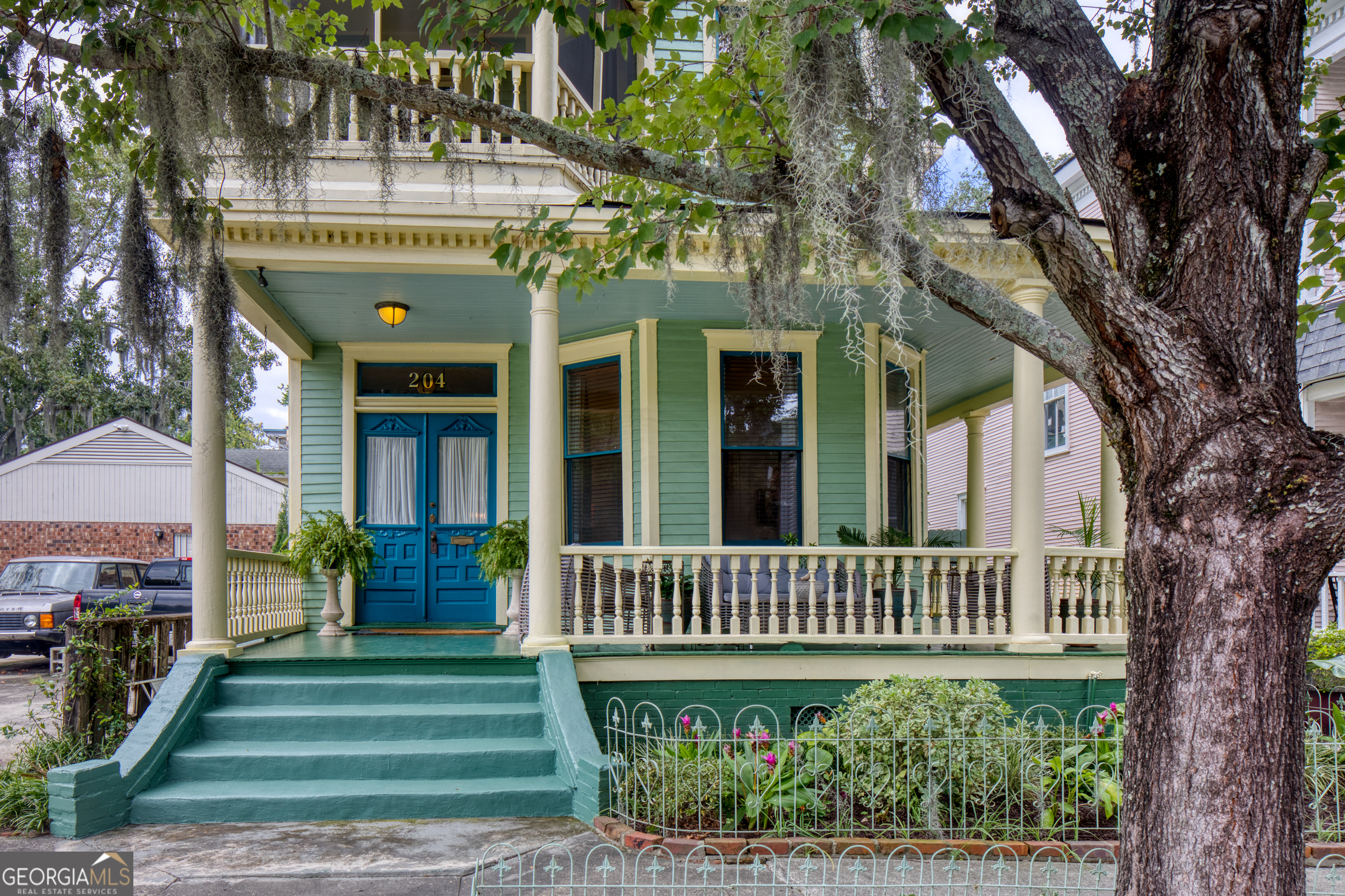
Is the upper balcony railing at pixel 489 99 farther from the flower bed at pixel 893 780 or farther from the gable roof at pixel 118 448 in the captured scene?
the gable roof at pixel 118 448

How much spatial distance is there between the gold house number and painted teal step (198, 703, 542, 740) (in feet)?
13.3

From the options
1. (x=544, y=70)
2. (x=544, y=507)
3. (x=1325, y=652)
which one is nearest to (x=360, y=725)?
(x=544, y=507)

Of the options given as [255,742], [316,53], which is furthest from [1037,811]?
[316,53]

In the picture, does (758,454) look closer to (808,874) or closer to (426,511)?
(426,511)

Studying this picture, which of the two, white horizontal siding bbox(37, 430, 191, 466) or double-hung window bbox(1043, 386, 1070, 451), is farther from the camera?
white horizontal siding bbox(37, 430, 191, 466)

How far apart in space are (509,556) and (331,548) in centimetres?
158

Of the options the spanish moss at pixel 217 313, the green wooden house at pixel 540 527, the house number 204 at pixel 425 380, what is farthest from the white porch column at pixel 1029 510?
the house number 204 at pixel 425 380

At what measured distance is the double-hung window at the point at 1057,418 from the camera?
16.3m

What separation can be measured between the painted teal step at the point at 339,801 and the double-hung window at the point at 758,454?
3658mm

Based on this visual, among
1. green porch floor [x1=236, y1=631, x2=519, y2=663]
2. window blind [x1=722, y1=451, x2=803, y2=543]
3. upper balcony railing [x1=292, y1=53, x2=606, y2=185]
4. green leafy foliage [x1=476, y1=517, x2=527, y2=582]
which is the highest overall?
upper balcony railing [x1=292, y1=53, x2=606, y2=185]

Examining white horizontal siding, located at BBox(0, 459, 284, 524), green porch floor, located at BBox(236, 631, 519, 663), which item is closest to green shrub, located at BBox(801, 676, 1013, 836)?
green porch floor, located at BBox(236, 631, 519, 663)

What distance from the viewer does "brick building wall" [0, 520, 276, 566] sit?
22.1m

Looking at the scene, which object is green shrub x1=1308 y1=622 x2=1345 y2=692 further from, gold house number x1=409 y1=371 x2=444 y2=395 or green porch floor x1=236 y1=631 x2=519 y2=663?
gold house number x1=409 y1=371 x2=444 y2=395

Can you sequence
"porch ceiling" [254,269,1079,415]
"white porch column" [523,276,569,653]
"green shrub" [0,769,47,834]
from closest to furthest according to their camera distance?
"green shrub" [0,769,47,834] < "white porch column" [523,276,569,653] < "porch ceiling" [254,269,1079,415]
